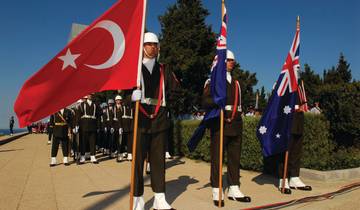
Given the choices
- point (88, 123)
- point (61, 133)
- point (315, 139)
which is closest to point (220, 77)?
point (315, 139)

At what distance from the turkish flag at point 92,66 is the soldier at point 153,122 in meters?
0.33

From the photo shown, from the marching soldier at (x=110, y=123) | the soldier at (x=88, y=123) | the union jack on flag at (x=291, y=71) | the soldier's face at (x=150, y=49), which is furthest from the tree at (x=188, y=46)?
the soldier's face at (x=150, y=49)

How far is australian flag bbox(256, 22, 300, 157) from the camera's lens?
6.44m

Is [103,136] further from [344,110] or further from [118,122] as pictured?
[344,110]

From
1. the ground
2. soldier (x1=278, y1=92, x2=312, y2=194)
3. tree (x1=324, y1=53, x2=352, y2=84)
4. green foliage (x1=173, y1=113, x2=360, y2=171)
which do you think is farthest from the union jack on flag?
tree (x1=324, y1=53, x2=352, y2=84)

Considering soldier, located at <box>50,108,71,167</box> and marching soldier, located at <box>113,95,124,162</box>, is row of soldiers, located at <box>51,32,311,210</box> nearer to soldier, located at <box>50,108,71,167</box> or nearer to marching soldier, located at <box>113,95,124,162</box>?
soldier, located at <box>50,108,71,167</box>

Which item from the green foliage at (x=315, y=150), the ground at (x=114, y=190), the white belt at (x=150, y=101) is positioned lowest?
the ground at (x=114, y=190)

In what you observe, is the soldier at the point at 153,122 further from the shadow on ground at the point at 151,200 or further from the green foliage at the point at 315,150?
the green foliage at the point at 315,150

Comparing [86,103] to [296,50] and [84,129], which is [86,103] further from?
[296,50]

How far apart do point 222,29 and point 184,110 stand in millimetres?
23580

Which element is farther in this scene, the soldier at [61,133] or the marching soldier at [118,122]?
the marching soldier at [118,122]

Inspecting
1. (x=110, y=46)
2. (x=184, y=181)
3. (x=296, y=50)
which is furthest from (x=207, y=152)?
(x=110, y=46)

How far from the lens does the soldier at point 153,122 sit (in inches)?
197

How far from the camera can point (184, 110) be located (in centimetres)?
2927
